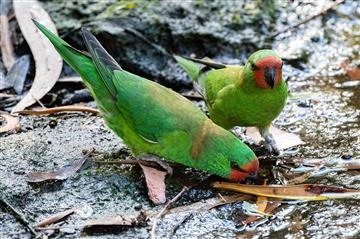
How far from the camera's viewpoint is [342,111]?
15.4 ft

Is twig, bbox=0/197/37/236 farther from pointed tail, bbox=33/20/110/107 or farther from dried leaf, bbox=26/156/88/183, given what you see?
pointed tail, bbox=33/20/110/107

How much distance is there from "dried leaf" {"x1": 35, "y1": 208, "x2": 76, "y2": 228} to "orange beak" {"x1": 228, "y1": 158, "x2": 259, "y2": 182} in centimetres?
90

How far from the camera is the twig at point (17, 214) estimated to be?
3273 mm

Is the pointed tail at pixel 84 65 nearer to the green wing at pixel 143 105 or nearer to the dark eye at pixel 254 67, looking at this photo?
the green wing at pixel 143 105

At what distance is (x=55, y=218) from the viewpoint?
3369 millimetres

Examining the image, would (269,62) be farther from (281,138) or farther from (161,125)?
(161,125)

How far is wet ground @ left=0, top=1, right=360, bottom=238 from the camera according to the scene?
3.31 m

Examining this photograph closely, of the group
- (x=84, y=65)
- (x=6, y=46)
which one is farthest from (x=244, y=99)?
(x=6, y=46)

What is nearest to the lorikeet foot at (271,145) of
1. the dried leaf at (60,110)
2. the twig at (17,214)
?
the dried leaf at (60,110)

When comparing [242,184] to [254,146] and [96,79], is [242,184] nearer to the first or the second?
[254,146]

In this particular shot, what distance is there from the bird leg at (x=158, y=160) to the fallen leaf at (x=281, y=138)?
2.55 ft

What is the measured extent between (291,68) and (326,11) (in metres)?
1.09

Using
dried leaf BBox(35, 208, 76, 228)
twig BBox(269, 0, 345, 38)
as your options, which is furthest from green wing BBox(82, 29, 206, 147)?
twig BBox(269, 0, 345, 38)

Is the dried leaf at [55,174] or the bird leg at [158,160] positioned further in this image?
the bird leg at [158,160]
